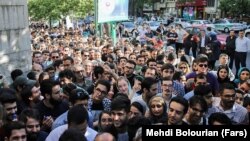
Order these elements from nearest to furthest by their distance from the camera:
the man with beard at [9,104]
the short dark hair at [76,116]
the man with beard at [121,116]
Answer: the short dark hair at [76,116] < the man with beard at [121,116] < the man with beard at [9,104]

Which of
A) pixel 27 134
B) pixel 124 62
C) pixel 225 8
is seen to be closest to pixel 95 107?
pixel 27 134

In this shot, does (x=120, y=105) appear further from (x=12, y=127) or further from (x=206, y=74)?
(x=206, y=74)

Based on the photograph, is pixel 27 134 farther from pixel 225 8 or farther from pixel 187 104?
pixel 225 8

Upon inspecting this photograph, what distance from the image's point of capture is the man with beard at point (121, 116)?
15.5 feet

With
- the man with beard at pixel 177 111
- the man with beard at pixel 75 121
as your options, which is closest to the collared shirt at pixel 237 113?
the man with beard at pixel 177 111

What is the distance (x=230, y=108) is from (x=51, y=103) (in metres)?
2.40

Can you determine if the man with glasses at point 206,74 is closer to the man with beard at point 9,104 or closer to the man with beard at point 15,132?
the man with beard at point 9,104

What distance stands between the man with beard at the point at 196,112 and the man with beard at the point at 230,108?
0.60 metres

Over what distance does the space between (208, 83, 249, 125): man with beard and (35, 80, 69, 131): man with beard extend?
2.01m

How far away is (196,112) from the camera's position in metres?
4.86

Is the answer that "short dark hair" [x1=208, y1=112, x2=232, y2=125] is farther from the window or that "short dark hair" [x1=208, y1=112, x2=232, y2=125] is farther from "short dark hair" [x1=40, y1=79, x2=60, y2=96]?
the window

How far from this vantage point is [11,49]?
8523 millimetres

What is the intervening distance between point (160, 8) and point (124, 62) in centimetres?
7409

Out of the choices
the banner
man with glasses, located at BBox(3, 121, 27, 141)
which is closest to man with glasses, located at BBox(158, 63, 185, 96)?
man with glasses, located at BBox(3, 121, 27, 141)
